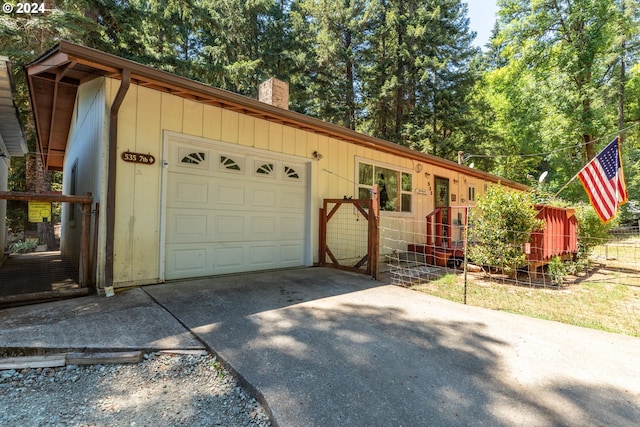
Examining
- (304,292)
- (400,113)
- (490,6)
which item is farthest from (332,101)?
(304,292)

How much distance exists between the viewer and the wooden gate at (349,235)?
18.0ft

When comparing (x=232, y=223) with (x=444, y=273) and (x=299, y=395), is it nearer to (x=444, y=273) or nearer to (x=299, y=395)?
(x=299, y=395)

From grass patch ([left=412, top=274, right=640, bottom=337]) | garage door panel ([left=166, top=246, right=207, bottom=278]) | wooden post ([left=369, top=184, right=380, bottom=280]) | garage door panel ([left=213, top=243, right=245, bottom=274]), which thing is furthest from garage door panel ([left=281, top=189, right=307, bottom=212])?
grass patch ([left=412, top=274, right=640, bottom=337])

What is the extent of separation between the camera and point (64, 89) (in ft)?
16.8

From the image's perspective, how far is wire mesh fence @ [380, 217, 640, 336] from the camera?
160 inches

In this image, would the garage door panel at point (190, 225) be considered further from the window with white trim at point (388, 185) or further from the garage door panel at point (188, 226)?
the window with white trim at point (388, 185)

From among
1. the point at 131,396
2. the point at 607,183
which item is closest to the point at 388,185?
the point at 607,183

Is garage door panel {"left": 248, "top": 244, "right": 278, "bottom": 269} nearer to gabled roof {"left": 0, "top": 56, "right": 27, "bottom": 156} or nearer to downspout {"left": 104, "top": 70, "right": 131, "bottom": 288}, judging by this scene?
downspout {"left": 104, "top": 70, "right": 131, "bottom": 288}

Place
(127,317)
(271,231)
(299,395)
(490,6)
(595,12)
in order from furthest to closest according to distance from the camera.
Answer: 1. (490,6)
2. (595,12)
3. (271,231)
4. (127,317)
5. (299,395)

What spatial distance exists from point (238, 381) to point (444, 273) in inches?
205

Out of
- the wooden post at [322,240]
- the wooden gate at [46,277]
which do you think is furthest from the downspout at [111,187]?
the wooden post at [322,240]

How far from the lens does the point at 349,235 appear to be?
6996mm

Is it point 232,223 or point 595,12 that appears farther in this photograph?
point 595,12

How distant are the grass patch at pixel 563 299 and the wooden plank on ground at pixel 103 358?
3.85 m
